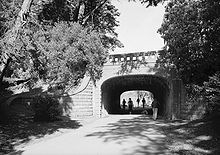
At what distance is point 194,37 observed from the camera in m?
11.2

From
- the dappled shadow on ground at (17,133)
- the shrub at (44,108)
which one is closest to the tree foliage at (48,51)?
the dappled shadow on ground at (17,133)

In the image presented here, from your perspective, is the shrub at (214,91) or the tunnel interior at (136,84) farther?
the tunnel interior at (136,84)

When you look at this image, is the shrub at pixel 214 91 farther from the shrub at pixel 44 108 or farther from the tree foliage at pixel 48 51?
the shrub at pixel 44 108

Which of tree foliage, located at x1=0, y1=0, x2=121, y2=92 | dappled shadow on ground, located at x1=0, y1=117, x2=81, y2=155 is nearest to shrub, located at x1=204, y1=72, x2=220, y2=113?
tree foliage, located at x1=0, y1=0, x2=121, y2=92

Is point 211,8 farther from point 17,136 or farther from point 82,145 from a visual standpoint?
point 17,136

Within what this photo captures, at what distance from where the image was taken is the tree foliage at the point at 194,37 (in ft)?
31.8

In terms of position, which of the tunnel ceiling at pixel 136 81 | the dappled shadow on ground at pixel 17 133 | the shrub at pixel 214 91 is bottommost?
the dappled shadow on ground at pixel 17 133

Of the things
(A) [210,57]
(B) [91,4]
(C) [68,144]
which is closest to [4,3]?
(C) [68,144]

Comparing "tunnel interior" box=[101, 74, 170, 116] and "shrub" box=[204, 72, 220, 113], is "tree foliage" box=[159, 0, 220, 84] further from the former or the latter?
"tunnel interior" box=[101, 74, 170, 116]

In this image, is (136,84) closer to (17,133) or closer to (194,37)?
(194,37)

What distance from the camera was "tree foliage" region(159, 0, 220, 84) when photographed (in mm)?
9703

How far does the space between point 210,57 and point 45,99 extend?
10299mm

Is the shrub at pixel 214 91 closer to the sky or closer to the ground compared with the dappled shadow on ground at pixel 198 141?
closer to the sky

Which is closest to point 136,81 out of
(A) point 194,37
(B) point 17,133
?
(A) point 194,37
